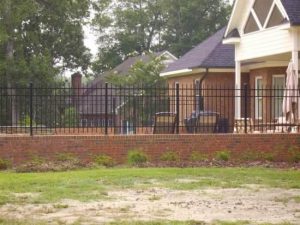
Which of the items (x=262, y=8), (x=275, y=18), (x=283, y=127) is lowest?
(x=283, y=127)

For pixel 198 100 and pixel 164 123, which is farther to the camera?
pixel 198 100

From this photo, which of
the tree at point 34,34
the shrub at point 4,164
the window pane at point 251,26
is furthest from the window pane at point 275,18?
the tree at point 34,34

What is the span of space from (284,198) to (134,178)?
3.53 metres

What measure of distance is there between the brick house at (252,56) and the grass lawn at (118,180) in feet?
15.0

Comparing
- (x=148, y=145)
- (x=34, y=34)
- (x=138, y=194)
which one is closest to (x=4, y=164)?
(x=148, y=145)

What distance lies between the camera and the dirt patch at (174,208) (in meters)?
8.73

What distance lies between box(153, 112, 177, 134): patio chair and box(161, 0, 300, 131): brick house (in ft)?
3.74

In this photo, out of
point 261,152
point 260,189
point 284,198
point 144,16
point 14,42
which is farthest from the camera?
point 144,16

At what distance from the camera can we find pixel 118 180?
41.7ft

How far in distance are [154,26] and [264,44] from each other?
44.7m

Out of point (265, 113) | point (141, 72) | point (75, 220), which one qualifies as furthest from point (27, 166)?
point (141, 72)

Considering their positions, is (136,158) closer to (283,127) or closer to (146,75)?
(283,127)

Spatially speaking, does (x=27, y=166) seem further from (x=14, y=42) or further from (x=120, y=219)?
(x=14, y=42)

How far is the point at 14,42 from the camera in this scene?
3831 cm
